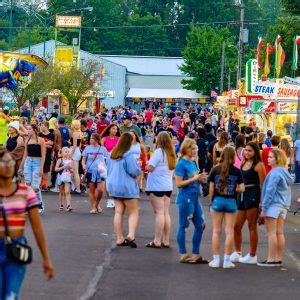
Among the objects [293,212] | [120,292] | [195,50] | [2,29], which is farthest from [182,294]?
[2,29]

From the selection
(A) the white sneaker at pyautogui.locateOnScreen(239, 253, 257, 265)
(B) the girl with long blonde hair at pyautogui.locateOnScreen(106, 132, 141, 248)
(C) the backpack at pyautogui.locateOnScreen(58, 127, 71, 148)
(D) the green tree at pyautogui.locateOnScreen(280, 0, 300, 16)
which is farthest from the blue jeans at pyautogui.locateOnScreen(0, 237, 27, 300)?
(D) the green tree at pyautogui.locateOnScreen(280, 0, 300, 16)

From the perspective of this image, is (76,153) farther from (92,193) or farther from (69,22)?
(69,22)

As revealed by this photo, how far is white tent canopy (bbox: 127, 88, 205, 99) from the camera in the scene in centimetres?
10644

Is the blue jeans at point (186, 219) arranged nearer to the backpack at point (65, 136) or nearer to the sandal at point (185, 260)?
the sandal at point (185, 260)

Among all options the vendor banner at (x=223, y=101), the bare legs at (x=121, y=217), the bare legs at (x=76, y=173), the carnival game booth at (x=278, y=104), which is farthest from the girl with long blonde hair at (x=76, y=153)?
the vendor banner at (x=223, y=101)

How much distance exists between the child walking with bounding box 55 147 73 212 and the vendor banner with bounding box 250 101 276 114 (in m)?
15.5

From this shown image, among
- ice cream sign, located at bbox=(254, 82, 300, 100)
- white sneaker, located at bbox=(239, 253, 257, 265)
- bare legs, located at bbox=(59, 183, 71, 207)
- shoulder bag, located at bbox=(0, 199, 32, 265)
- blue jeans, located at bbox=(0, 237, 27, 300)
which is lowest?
white sneaker, located at bbox=(239, 253, 257, 265)

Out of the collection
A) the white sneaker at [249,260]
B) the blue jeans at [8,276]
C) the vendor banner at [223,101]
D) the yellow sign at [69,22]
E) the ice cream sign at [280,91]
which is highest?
the yellow sign at [69,22]

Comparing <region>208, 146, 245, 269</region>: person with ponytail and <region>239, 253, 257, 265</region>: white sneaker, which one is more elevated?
<region>208, 146, 245, 269</region>: person with ponytail

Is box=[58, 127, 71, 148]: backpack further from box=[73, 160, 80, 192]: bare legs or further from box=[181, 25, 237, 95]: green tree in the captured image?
box=[181, 25, 237, 95]: green tree

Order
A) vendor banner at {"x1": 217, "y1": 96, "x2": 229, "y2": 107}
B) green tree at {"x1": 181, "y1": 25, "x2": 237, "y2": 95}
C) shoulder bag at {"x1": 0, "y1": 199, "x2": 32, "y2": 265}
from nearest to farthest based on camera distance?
1. shoulder bag at {"x1": 0, "y1": 199, "x2": 32, "y2": 265}
2. vendor banner at {"x1": 217, "y1": 96, "x2": 229, "y2": 107}
3. green tree at {"x1": 181, "y1": 25, "x2": 237, "y2": 95}

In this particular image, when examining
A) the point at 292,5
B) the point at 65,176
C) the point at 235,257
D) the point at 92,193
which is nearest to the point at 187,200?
the point at 235,257

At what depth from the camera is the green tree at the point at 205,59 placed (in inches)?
4001

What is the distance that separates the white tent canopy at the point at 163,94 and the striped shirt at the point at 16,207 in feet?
322
